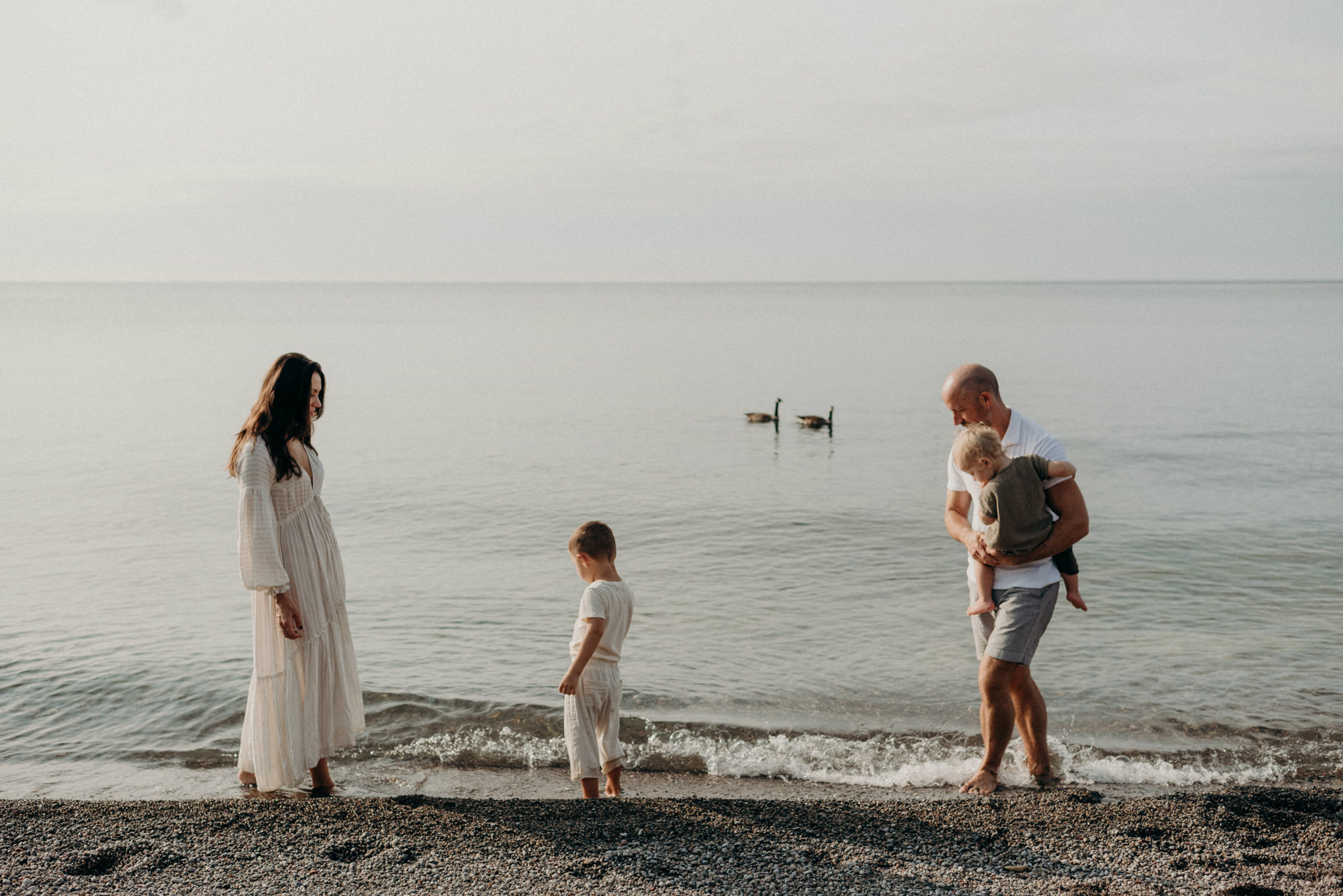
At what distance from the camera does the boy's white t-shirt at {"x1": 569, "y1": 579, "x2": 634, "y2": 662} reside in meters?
4.79

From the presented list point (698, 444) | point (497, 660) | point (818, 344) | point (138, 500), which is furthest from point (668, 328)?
point (497, 660)

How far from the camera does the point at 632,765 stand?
6.43m

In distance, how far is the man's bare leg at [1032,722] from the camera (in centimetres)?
515

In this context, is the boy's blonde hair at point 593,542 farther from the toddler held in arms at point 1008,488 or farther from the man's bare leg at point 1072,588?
the man's bare leg at point 1072,588

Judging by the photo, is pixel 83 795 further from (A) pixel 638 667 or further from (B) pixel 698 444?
(B) pixel 698 444

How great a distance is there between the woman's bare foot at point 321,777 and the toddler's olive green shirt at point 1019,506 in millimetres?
3689

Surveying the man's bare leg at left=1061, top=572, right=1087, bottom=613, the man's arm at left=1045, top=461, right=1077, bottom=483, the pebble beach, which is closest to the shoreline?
the pebble beach

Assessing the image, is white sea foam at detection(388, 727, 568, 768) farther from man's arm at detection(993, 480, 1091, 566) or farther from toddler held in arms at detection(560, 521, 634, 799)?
man's arm at detection(993, 480, 1091, 566)

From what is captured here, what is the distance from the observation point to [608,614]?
483cm

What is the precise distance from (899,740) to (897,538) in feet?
23.7

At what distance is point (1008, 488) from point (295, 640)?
3.60m

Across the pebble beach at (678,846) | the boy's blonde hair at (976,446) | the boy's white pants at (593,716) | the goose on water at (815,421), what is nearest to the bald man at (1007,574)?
the boy's blonde hair at (976,446)

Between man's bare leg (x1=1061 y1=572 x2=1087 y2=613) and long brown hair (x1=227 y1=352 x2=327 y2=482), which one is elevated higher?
long brown hair (x1=227 y1=352 x2=327 y2=482)

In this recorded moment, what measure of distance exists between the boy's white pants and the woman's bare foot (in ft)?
4.40
